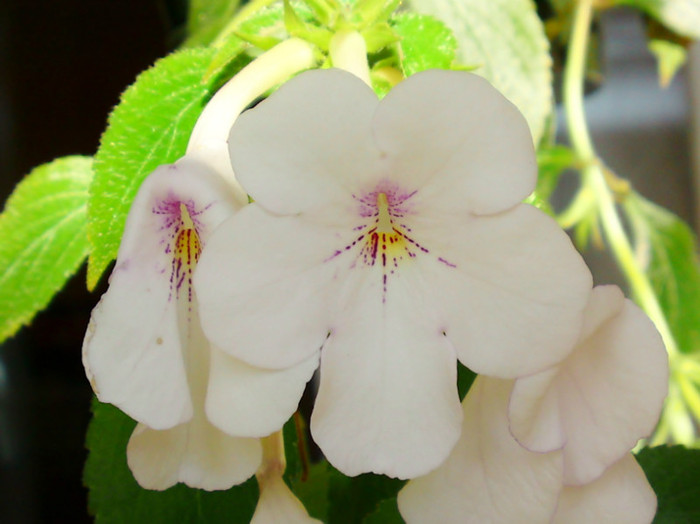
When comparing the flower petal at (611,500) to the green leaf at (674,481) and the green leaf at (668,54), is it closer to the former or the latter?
the green leaf at (674,481)

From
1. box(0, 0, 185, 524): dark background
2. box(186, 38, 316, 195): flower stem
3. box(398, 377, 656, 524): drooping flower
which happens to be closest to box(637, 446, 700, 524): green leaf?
box(398, 377, 656, 524): drooping flower

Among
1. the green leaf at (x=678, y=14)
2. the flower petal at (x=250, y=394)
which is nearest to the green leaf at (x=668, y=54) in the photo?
the green leaf at (x=678, y=14)

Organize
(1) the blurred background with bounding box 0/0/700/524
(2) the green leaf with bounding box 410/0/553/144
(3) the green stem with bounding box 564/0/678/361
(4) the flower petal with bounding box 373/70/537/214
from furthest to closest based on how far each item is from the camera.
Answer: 1. (1) the blurred background with bounding box 0/0/700/524
2. (3) the green stem with bounding box 564/0/678/361
3. (2) the green leaf with bounding box 410/0/553/144
4. (4) the flower petal with bounding box 373/70/537/214

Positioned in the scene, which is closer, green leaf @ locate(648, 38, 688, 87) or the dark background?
green leaf @ locate(648, 38, 688, 87)

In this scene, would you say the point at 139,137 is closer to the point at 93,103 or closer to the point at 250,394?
the point at 250,394

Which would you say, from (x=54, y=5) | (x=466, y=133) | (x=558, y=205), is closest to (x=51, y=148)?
(x=54, y=5)

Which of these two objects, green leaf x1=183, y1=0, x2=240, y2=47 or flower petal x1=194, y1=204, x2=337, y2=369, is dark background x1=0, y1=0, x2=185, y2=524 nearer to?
green leaf x1=183, y1=0, x2=240, y2=47
